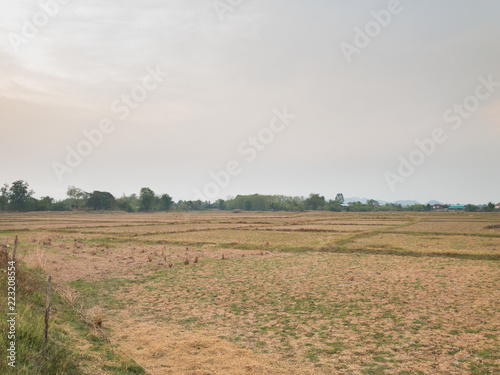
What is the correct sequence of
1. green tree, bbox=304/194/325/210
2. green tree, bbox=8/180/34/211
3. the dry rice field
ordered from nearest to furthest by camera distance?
the dry rice field < green tree, bbox=8/180/34/211 < green tree, bbox=304/194/325/210

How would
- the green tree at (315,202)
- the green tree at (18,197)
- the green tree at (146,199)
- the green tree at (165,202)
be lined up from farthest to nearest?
1. the green tree at (315,202)
2. the green tree at (165,202)
3. the green tree at (146,199)
4. the green tree at (18,197)

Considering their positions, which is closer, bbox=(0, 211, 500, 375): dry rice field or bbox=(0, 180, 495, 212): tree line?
bbox=(0, 211, 500, 375): dry rice field

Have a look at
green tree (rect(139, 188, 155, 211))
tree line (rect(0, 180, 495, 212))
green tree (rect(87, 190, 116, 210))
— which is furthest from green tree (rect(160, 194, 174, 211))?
green tree (rect(87, 190, 116, 210))

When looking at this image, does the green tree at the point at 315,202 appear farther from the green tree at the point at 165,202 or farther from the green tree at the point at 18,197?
the green tree at the point at 18,197

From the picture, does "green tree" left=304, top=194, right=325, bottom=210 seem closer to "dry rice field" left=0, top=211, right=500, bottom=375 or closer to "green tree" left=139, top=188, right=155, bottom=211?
"green tree" left=139, top=188, right=155, bottom=211

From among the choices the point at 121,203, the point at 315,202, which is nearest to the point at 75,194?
the point at 121,203

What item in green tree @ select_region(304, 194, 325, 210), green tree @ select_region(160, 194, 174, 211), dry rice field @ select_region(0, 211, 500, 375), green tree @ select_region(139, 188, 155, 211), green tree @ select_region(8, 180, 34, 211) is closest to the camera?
dry rice field @ select_region(0, 211, 500, 375)

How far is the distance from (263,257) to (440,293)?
11401 mm

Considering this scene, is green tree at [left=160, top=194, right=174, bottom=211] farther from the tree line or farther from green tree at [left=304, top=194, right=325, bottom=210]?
green tree at [left=304, top=194, right=325, bottom=210]

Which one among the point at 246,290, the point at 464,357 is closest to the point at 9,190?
the point at 246,290

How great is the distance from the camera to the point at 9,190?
11219 centimetres

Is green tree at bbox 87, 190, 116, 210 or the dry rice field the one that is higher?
green tree at bbox 87, 190, 116, 210

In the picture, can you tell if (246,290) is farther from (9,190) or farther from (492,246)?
(9,190)

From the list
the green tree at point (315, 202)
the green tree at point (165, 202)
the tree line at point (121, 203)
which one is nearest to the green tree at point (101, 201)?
the tree line at point (121, 203)
